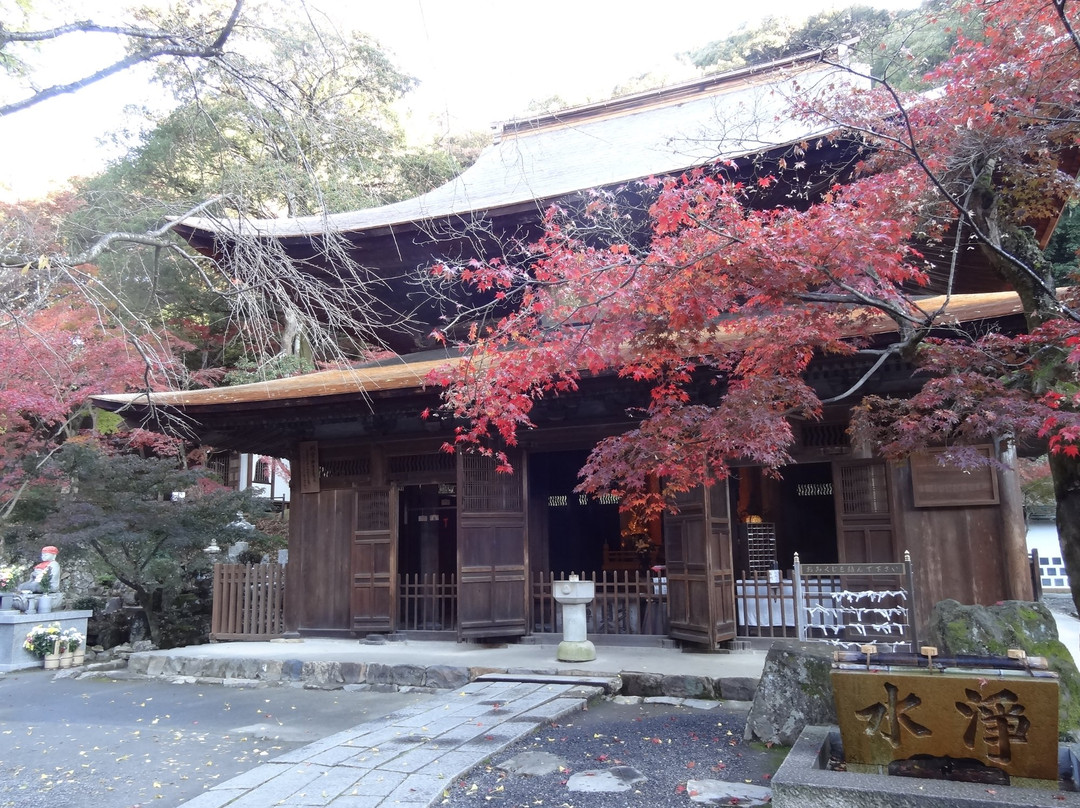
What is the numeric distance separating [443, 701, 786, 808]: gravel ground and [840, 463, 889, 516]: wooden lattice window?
3029 millimetres

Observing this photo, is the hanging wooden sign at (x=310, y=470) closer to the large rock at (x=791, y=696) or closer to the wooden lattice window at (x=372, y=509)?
the wooden lattice window at (x=372, y=509)

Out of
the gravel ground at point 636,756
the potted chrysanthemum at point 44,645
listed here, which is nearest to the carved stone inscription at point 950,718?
the gravel ground at point 636,756

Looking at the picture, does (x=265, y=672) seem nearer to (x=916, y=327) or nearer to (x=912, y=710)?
(x=912, y=710)

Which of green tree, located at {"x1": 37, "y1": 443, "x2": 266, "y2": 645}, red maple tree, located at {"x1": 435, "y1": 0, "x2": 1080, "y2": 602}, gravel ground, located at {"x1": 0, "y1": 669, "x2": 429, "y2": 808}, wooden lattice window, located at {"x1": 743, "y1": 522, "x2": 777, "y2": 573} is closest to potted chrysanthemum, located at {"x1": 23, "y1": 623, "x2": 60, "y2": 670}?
green tree, located at {"x1": 37, "y1": 443, "x2": 266, "y2": 645}

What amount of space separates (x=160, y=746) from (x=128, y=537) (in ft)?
20.6

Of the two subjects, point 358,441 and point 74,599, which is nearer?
point 358,441

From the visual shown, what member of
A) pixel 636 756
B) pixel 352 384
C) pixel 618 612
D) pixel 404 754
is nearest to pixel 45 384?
pixel 352 384

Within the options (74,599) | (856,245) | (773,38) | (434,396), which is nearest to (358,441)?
(434,396)

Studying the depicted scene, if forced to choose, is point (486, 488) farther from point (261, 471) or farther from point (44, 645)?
point (261, 471)

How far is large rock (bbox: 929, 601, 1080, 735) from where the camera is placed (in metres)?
4.67

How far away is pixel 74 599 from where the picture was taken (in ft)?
46.7

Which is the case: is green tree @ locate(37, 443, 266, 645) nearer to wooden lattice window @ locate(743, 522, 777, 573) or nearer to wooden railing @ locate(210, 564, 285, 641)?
wooden railing @ locate(210, 564, 285, 641)

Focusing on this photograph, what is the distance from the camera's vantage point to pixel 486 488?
9.20 meters

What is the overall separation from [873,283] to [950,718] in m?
2.86
